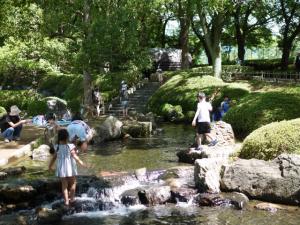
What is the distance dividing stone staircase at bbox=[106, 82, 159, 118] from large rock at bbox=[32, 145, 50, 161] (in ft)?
40.1

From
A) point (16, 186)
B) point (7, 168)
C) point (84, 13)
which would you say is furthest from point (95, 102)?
point (16, 186)

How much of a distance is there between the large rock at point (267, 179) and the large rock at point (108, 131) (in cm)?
958

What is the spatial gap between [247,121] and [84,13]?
37.5 ft

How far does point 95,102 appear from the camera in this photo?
94.9 feet

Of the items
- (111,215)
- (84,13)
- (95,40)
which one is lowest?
(111,215)

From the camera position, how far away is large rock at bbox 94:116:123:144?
842 inches

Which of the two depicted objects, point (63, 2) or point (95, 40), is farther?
point (63, 2)

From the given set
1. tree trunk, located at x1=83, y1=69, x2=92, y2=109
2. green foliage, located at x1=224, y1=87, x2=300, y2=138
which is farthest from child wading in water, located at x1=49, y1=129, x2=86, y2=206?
tree trunk, located at x1=83, y1=69, x2=92, y2=109

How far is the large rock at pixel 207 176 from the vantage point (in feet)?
41.2

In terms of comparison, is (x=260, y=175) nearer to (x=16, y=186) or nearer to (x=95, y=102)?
(x=16, y=186)

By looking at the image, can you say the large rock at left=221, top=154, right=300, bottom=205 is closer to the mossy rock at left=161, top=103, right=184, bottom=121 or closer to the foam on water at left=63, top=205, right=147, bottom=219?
the foam on water at left=63, top=205, right=147, bottom=219

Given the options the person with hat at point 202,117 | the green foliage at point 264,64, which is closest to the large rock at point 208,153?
the person with hat at point 202,117

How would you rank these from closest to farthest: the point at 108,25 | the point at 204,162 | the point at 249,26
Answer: the point at 204,162 < the point at 108,25 < the point at 249,26

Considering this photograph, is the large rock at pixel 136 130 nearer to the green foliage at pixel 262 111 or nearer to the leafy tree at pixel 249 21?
the green foliage at pixel 262 111
